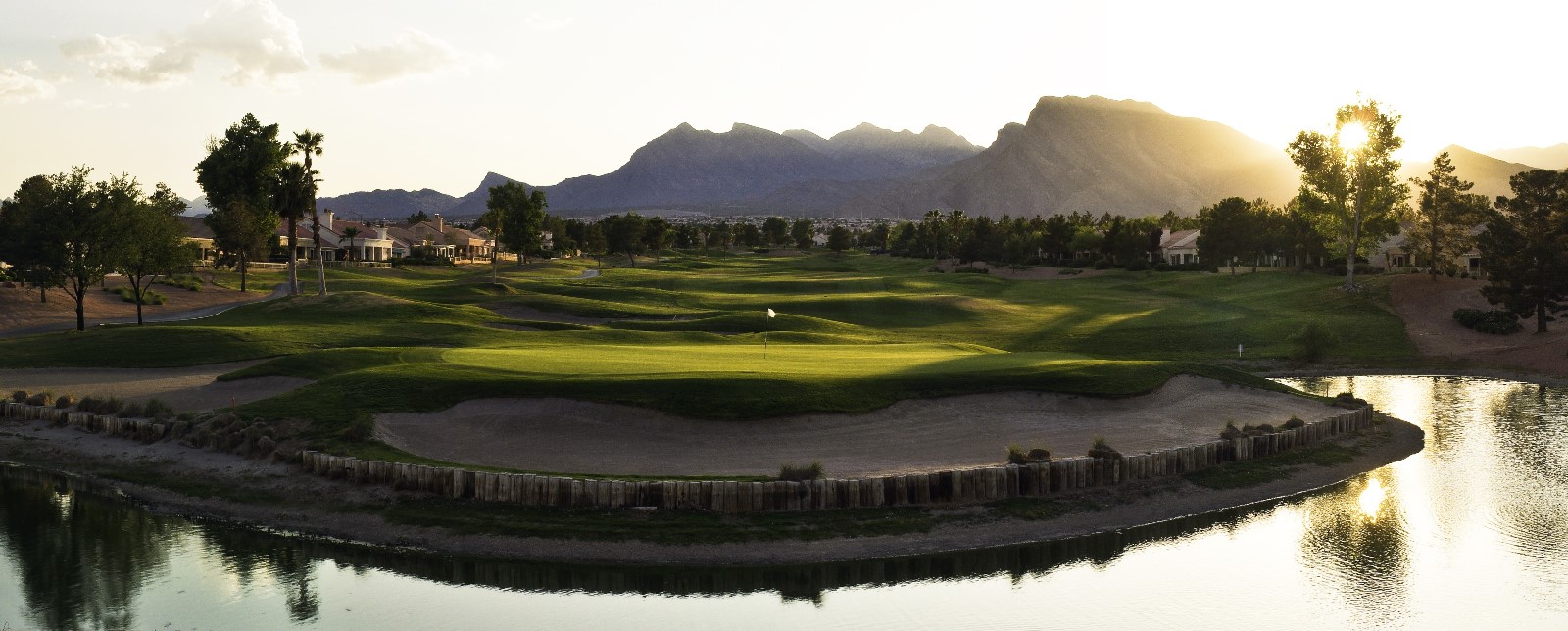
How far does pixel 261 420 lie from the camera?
35688mm


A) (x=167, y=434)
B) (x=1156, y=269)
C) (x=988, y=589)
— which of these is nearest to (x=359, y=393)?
(x=167, y=434)

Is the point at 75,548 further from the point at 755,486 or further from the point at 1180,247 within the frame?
the point at 1180,247

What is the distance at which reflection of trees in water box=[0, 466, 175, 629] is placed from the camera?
23.1m

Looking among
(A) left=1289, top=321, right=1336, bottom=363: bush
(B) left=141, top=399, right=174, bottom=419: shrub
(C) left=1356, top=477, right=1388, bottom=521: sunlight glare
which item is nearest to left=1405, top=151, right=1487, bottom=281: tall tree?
(A) left=1289, top=321, right=1336, bottom=363: bush

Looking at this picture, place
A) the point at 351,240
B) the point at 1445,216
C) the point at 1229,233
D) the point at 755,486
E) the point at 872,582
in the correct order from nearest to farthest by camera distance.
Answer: the point at 872,582
the point at 755,486
the point at 1445,216
the point at 1229,233
the point at 351,240

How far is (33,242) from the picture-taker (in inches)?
2879

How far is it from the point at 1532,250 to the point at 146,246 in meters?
88.7

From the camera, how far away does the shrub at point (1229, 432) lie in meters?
36.5

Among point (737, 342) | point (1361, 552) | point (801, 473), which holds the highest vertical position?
point (737, 342)

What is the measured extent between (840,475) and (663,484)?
5.20m

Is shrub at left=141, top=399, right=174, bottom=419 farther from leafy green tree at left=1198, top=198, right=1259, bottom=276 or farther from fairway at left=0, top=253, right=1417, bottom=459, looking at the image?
leafy green tree at left=1198, top=198, right=1259, bottom=276

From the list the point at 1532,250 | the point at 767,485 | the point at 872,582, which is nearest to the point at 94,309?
the point at 767,485

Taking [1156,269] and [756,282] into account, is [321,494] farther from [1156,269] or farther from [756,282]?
[1156,269]

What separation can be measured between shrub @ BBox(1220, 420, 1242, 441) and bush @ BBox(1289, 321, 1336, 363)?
1261 inches
